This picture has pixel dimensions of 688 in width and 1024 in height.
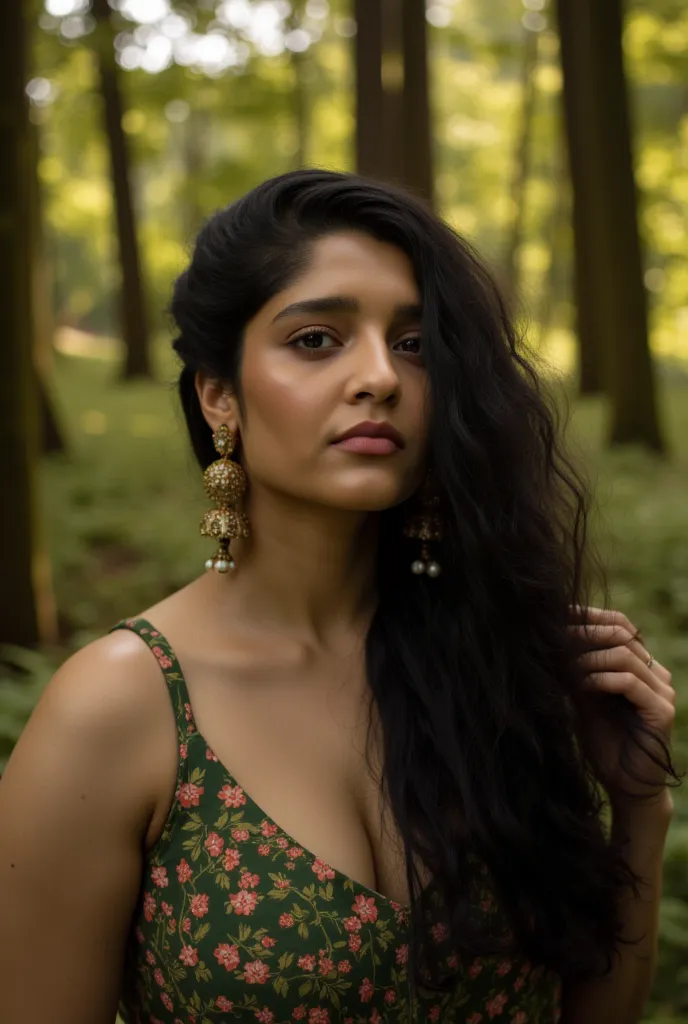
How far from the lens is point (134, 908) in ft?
5.99

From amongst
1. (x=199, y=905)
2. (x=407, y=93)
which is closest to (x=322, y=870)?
(x=199, y=905)

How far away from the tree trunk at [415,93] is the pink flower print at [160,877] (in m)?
11.0

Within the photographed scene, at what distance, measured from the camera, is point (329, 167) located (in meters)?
2.27

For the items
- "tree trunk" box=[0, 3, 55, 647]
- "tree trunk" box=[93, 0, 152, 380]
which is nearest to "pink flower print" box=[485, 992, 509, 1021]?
"tree trunk" box=[0, 3, 55, 647]

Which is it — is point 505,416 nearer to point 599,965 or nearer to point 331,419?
point 331,419

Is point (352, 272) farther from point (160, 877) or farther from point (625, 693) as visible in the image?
point (160, 877)

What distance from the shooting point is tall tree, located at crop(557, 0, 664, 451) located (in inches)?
401

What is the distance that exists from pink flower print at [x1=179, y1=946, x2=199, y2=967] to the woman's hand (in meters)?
0.86

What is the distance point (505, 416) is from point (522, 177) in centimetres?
2320

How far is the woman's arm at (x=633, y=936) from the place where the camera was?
2160mm

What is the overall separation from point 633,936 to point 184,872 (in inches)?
37.4

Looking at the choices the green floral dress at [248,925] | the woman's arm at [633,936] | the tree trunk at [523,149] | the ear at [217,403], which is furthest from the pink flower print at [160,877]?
the tree trunk at [523,149]

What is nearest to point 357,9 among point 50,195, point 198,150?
point 50,195

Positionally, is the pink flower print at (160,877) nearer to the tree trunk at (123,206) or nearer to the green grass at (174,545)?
the green grass at (174,545)
